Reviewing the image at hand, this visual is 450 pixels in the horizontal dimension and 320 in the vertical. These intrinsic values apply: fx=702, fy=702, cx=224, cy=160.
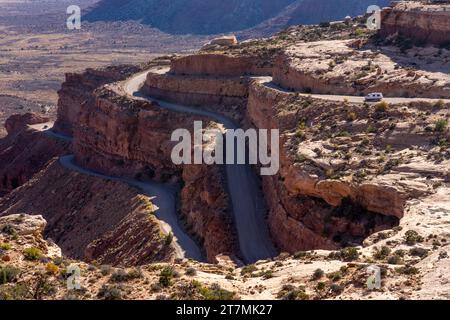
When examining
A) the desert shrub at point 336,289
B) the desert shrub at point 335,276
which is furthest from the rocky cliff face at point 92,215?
the desert shrub at point 336,289

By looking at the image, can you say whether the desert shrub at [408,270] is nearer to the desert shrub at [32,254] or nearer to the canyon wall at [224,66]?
the desert shrub at [32,254]

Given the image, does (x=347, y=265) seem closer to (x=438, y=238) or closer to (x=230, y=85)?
(x=438, y=238)

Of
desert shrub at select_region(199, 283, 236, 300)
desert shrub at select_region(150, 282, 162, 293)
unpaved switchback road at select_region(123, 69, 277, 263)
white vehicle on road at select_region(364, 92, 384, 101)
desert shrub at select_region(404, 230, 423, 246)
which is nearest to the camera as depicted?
desert shrub at select_region(199, 283, 236, 300)

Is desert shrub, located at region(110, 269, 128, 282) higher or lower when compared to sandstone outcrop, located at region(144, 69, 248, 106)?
lower

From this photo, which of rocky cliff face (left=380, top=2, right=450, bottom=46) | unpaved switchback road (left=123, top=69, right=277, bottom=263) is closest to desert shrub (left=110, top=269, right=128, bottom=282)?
unpaved switchback road (left=123, top=69, right=277, bottom=263)

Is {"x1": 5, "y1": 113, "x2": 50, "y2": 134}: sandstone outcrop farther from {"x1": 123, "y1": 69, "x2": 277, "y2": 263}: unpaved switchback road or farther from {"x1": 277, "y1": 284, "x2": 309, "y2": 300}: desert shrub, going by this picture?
{"x1": 277, "y1": 284, "x2": 309, "y2": 300}: desert shrub

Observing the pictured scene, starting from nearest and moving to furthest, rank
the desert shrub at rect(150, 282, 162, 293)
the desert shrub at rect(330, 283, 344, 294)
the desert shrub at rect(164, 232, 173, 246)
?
the desert shrub at rect(330, 283, 344, 294)
the desert shrub at rect(150, 282, 162, 293)
the desert shrub at rect(164, 232, 173, 246)

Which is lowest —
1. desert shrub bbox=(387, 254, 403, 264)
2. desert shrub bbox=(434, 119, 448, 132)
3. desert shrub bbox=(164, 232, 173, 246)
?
desert shrub bbox=(164, 232, 173, 246)
